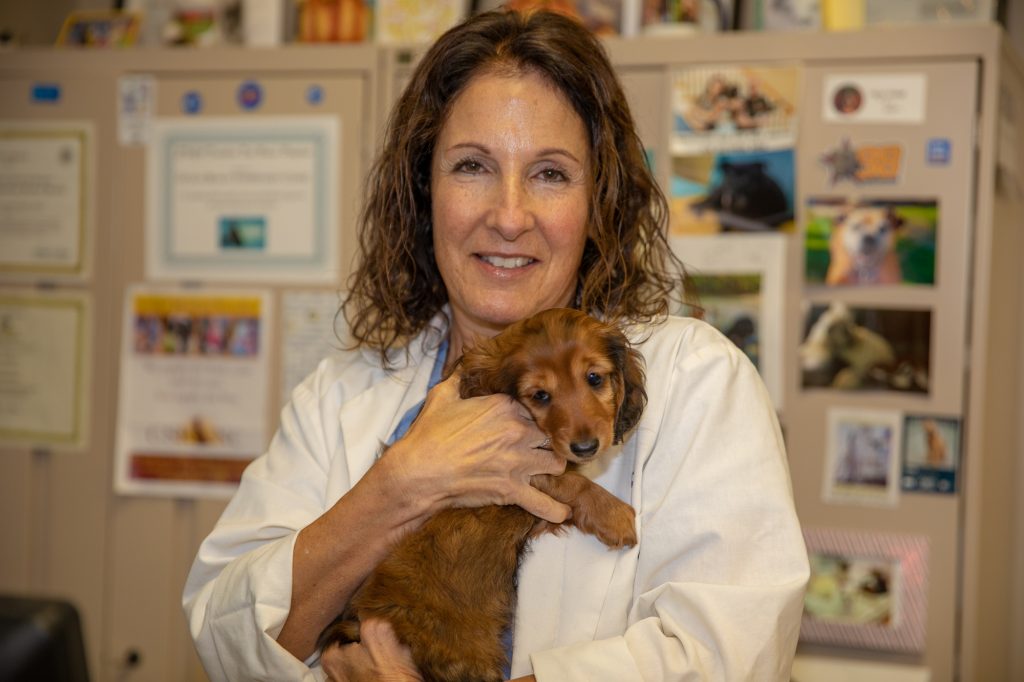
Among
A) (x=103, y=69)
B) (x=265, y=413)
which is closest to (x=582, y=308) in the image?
(x=265, y=413)

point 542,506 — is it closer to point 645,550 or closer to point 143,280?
point 645,550

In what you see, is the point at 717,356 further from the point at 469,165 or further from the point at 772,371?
the point at 772,371

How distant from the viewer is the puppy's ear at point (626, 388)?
1.45 meters

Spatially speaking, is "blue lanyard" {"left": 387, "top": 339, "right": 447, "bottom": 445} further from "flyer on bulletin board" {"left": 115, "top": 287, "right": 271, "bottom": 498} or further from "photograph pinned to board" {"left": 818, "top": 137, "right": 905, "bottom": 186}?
"photograph pinned to board" {"left": 818, "top": 137, "right": 905, "bottom": 186}

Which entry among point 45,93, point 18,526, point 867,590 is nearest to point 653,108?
point 867,590

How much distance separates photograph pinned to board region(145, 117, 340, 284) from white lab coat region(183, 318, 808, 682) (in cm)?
113

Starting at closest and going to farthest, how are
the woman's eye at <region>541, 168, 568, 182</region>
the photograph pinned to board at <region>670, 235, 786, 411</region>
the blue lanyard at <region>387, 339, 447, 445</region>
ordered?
the woman's eye at <region>541, 168, 568, 182</region> → the blue lanyard at <region>387, 339, 447, 445</region> → the photograph pinned to board at <region>670, 235, 786, 411</region>

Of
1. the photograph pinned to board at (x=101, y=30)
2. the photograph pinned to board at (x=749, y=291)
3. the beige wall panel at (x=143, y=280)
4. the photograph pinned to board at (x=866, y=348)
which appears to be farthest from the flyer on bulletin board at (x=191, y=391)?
the photograph pinned to board at (x=866, y=348)

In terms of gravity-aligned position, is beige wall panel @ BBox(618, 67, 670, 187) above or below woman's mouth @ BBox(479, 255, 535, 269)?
above

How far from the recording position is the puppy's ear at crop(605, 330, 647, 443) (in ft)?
4.75

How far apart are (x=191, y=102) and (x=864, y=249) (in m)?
1.92

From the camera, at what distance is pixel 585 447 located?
136 cm

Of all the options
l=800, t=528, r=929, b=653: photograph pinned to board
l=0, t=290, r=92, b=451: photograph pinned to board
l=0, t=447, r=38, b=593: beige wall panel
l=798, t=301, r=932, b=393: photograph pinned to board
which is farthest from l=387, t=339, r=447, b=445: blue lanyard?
l=0, t=447, r=38, b=593: beige wall panel

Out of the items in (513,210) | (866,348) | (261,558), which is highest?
(513,210)
